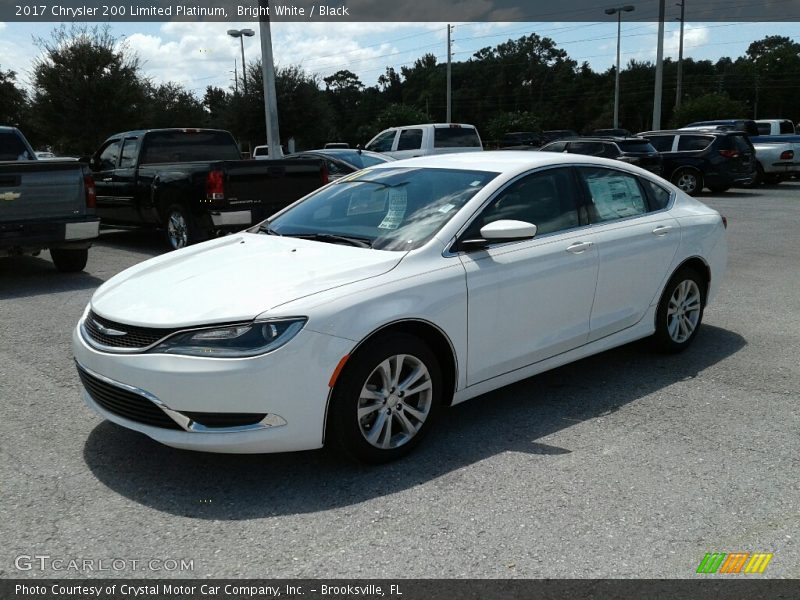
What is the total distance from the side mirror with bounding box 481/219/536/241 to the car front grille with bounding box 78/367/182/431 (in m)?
1.92

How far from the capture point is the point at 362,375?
3.82 metres

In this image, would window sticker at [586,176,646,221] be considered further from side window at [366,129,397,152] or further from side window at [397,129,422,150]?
side window at [366,129,397,152]

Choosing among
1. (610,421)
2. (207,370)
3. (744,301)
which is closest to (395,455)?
(207,370)

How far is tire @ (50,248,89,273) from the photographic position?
10102mm

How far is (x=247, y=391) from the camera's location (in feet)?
11.8

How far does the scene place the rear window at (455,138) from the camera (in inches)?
749

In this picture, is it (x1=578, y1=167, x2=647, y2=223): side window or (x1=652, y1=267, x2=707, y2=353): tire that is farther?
(x1=652, y1=267, x2=707, y2=353): tire

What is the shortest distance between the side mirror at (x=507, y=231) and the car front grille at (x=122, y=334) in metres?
1.75

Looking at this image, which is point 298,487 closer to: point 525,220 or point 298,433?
point 298,433

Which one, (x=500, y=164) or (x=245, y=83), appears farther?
(x=245, y=83)

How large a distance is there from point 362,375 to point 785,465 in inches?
87.1

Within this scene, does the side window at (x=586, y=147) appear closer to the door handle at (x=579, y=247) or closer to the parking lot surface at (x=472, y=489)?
the parking lot surface at (x=472, y=489)

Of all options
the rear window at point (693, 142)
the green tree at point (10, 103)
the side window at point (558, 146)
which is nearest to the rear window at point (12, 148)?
the side window at point (558, 146)

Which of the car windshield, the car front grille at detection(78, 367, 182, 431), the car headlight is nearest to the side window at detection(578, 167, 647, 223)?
the car windshield
